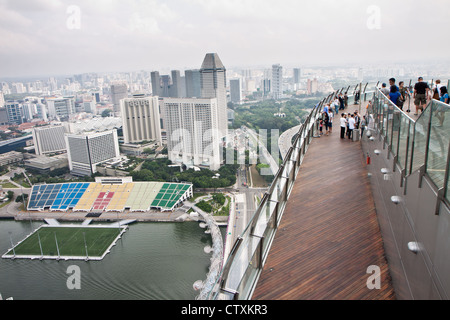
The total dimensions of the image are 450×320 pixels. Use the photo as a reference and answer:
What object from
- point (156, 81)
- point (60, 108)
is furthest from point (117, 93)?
point (60, 108)

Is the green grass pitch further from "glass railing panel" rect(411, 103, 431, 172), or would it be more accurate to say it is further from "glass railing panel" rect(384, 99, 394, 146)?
"glass railing panel" rect(411, 103, 431, 172)

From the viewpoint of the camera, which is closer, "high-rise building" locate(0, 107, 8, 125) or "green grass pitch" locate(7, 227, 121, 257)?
"green grass pitch" locate(7, 227, 121, 257)

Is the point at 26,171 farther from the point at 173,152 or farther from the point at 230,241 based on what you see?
the point at 230,241

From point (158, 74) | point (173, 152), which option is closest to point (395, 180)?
point (173, 152)

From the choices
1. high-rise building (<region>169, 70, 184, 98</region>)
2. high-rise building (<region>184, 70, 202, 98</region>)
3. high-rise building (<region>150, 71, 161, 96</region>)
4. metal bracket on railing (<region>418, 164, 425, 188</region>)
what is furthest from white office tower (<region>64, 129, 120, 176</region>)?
metal bracket on railing (<region>418, 164, 425, 188</region>)

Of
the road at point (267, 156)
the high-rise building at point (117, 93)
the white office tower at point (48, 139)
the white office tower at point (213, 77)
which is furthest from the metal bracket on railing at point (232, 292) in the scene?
the high-rise building at point (117, 93)
